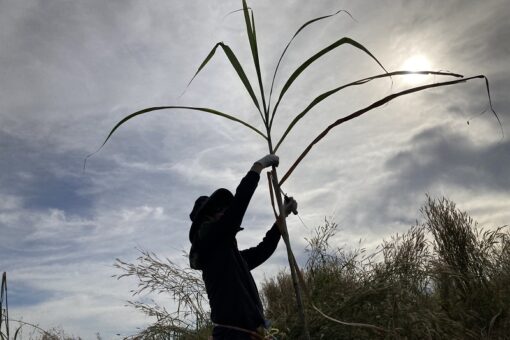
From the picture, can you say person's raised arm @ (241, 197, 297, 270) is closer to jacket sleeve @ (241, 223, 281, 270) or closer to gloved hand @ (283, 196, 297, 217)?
jacket sleeve @ (241, 223, 281, 270)

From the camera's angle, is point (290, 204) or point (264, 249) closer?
point (290, 204)

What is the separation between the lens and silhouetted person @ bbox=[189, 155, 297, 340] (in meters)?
2.22

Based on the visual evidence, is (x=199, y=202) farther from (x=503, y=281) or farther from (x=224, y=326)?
(x=503, y=281)

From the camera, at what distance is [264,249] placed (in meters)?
2.83

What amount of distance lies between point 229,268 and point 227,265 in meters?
0.02

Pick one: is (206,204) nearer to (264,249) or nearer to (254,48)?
(264,249)

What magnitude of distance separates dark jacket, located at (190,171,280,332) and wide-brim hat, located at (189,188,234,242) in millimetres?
57

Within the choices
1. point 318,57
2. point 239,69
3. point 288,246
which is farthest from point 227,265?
point 318,57

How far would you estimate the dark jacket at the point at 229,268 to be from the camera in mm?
2240

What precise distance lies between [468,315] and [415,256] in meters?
0.67

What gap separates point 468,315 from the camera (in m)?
3.72

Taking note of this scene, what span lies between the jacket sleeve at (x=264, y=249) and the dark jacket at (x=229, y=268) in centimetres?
34

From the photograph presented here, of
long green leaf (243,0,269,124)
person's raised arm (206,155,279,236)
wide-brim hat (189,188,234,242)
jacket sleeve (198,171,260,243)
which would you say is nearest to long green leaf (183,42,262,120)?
long green leaf (243,0,269,124)

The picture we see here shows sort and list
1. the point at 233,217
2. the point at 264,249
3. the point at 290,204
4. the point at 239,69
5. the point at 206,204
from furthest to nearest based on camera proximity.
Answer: the point at 264,249, the point at 206,204, the point at 233,217, the point at 290,204, the point at 239,69
